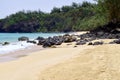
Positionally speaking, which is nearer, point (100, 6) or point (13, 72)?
point (13, 72)

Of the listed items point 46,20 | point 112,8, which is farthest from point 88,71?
point 46,20

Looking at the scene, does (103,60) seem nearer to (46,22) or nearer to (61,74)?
(61,74)

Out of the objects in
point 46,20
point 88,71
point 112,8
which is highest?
point 112,8

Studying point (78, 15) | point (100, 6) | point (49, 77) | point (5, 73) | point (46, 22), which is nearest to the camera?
point (49, 77)

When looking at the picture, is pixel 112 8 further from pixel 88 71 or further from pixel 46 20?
pixel 46 20

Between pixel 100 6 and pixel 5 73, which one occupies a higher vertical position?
pixel 100 6

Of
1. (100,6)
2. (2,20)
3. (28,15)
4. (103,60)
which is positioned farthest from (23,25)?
(103,60)

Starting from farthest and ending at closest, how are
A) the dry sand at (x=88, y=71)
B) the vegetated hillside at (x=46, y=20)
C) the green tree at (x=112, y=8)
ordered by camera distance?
the vegetated hillside at (x=46, y=20)
the green tree at (x=112, y=8)
the dry sand at (x=88, y=71)

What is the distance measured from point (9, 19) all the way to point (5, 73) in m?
151

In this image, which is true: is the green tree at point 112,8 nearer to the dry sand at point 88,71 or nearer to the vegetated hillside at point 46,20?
the dry sand at point 88,71

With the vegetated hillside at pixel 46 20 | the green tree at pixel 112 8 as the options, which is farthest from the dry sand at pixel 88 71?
the vegetated hillside at pixel 46 20

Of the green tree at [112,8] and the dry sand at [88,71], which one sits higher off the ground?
the green tree at [112,8]

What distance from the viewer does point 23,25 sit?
146750 millimetres

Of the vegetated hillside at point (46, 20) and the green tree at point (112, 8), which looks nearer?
the green tree at point (112, 8)
